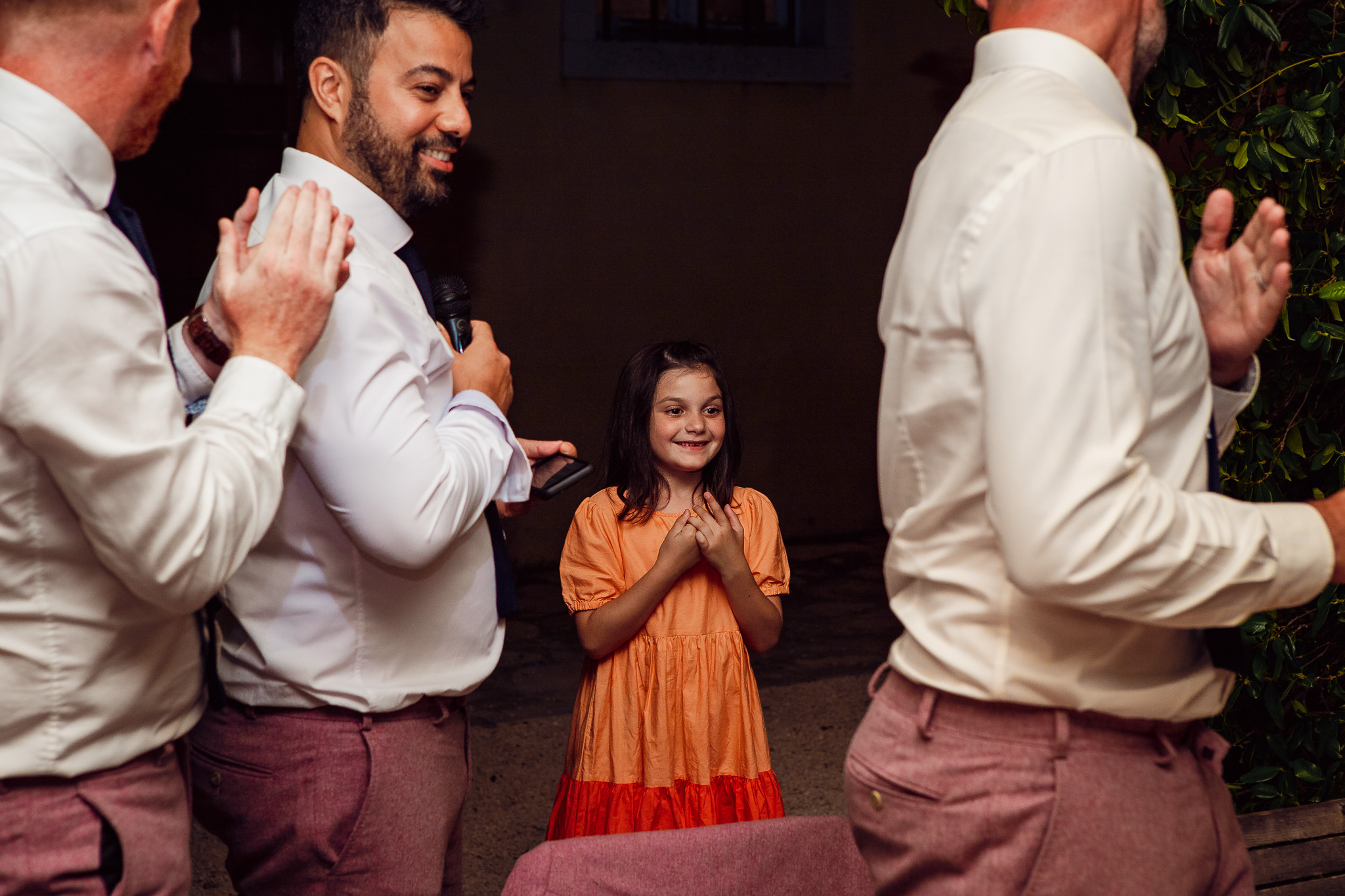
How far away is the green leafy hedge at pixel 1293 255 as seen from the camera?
2.02m

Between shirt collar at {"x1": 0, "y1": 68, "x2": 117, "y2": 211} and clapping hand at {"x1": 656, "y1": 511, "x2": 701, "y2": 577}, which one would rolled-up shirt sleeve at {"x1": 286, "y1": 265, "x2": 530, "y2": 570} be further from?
A: clapping hand at {"x1": 656, "y1": 511, "x2": 701, "y2": 577}

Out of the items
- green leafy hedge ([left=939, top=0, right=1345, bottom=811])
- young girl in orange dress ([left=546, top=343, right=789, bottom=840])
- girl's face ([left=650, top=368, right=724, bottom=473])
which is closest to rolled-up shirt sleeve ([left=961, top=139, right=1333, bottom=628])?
green leafy hedge ([left=939, top=0, right=1345, bottom=811])

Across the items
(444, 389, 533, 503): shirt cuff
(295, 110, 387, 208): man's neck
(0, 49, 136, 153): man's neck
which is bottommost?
(444, 389, 533, 503): shirt cuff

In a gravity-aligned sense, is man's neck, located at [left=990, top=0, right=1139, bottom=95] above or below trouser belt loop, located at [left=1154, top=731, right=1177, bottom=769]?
above

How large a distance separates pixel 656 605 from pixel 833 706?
2.05 m

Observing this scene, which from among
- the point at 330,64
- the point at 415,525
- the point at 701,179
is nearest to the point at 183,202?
the point at 701,179

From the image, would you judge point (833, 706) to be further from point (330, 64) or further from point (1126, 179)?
point (1126, 179)

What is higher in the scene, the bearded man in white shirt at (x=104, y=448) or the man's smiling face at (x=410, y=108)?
the man's smiling face at (x=410, y=108)

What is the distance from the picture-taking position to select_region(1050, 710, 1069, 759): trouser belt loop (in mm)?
1125

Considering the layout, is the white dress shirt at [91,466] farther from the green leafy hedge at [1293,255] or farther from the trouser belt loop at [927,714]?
the green leafy hedge at [1293,255]

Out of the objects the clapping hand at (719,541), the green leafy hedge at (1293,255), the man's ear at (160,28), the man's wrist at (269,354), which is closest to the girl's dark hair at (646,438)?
the clapping hand at (719,541)

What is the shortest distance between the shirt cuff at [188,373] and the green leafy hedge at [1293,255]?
56.9 inches

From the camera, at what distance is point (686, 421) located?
8.38 ft

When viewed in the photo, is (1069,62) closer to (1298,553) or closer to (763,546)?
(1298,553)
